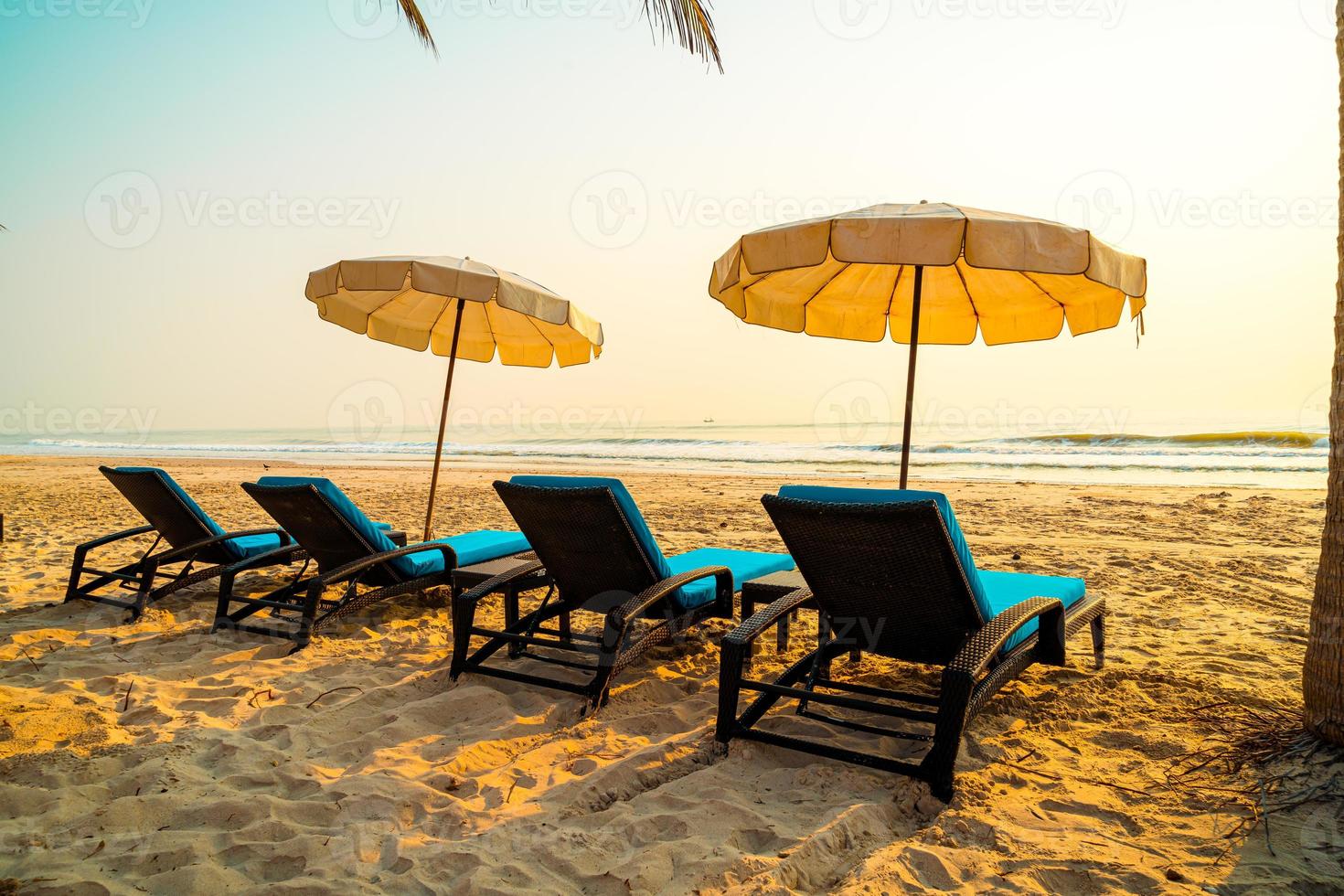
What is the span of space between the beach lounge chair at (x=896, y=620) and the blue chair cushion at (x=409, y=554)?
2.43 meters

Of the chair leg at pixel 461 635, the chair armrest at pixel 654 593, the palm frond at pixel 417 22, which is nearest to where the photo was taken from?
the chair armrest at pixel 654 593

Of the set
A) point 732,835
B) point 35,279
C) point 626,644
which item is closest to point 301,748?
point 626,644

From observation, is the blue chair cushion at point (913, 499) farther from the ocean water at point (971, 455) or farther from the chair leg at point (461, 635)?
the ocean water at point (971, 455)

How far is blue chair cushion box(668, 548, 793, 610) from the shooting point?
3600 millimetres

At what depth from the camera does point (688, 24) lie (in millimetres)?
5094

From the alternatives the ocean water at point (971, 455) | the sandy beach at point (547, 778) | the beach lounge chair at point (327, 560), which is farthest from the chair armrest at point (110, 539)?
the ocean water at point (971, 455)

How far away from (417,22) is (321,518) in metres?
3.97

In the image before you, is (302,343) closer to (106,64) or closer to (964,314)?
(106,64)

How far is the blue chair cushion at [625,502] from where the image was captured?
3.32m

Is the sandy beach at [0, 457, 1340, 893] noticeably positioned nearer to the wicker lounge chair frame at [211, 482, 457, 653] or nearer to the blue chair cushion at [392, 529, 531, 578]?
the wicker lounge chair frame at [211, 482, 457, 653]

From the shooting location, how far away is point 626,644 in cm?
332

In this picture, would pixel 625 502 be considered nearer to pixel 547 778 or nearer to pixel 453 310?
pixel 547 778

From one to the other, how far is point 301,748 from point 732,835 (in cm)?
168

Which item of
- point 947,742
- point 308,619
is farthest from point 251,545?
point 947,742
